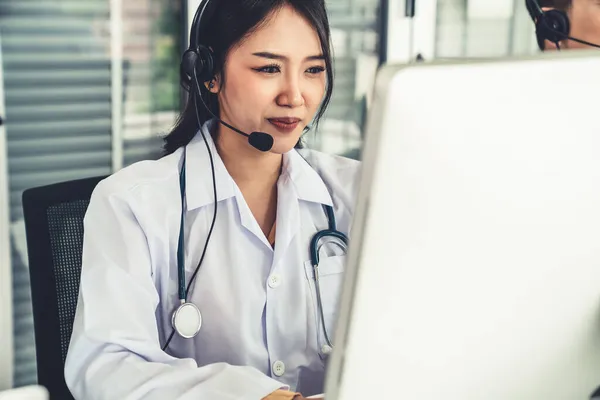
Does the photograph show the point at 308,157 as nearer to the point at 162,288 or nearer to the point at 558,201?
the point at 162,288

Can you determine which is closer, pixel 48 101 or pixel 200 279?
pixel 200 279

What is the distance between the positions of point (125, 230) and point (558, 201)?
2.32ft

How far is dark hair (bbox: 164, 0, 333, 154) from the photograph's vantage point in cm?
122

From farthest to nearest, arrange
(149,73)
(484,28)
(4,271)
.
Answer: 1. (484,28)
2. (149,73)
3. (4,271)

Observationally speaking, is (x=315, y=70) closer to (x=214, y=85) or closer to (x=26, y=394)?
(x=214, y=85)

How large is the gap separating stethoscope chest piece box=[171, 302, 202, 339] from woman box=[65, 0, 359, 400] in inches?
1.3

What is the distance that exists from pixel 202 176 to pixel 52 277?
0.28 metres

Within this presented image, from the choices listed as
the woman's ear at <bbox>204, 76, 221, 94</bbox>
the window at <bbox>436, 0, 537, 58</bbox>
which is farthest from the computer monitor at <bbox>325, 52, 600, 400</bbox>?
the window at <bbox>436, 0, 537, 58</bbox>

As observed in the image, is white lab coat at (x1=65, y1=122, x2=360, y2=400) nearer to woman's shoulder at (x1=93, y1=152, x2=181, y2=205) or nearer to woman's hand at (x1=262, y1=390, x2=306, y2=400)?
woman's shoulder at (x1=93, y1=152, x2=181, y2=205)

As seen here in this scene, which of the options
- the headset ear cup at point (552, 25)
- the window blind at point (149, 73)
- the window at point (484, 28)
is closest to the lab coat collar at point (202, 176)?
the headset ear cup at point (552, 25)

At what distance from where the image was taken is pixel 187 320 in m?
1.11

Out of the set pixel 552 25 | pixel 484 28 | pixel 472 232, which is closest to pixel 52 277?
pixel 472 232

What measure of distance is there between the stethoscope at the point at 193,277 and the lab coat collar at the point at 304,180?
0.08 ft

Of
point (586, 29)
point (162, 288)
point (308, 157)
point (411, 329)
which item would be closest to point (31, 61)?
point (308, 157)
